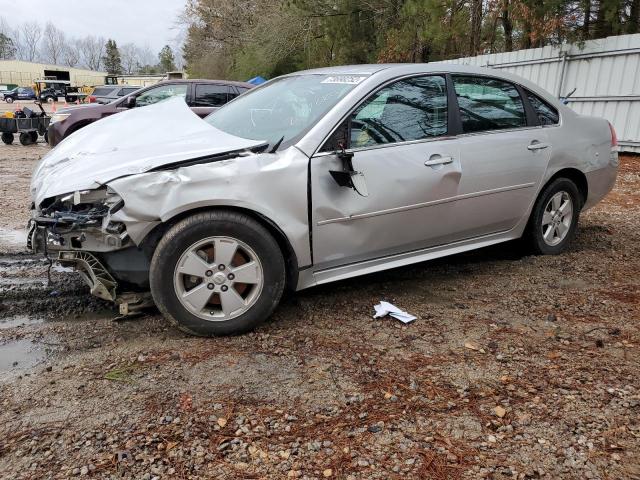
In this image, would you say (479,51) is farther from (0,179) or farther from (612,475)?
(612,475)

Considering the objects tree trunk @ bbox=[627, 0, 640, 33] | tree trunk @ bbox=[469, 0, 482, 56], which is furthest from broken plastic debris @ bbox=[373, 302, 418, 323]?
tree trunk @ bbox=[469, 0, 482, 56]

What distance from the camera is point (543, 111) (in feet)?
14.5

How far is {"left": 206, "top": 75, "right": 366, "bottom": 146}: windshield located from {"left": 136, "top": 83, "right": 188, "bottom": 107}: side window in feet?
22.4

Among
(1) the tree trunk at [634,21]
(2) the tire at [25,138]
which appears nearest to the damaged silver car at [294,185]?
(1) the tree trunk at [634,21]

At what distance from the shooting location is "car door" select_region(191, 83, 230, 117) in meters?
10.5

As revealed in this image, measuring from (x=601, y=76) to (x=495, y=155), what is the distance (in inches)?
318

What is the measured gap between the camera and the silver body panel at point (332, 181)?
293 centimetres

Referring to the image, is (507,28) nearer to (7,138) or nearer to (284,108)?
(284,108)

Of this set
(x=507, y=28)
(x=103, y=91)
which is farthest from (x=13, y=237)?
(x=103, y=91)

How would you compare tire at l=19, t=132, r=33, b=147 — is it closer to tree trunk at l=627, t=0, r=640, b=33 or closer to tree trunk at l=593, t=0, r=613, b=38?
tree trunk at l=593, t=0, r=613, b=38

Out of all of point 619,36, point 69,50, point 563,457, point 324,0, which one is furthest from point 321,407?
point 69,50

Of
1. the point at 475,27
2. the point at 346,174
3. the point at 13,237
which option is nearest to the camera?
the point at 346,174

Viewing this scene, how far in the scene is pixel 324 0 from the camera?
19.5 m

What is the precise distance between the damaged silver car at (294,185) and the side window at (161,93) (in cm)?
682
